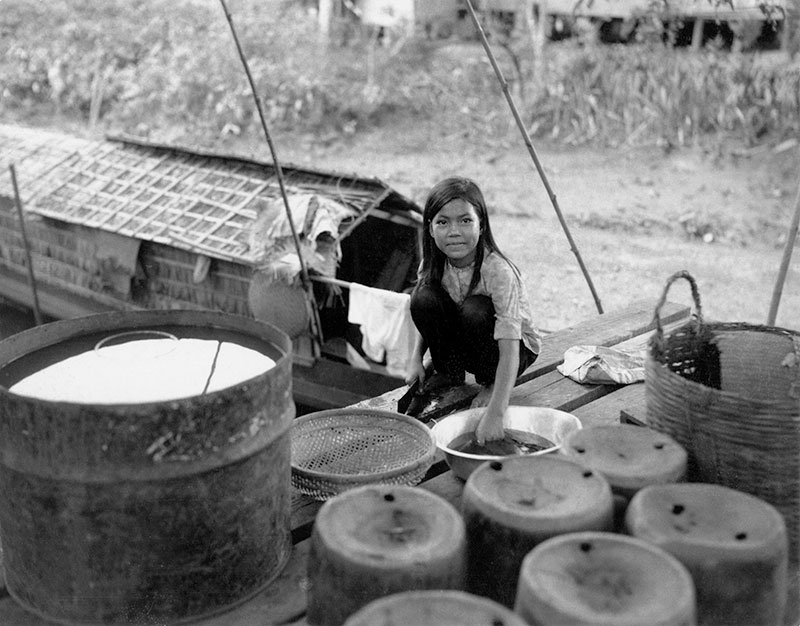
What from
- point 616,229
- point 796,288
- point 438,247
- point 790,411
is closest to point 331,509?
point 790,411

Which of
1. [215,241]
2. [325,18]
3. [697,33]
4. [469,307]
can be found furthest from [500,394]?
[325,18]

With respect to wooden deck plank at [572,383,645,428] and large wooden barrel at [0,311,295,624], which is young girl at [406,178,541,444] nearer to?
wooden deck plank at [572,383,645,428]

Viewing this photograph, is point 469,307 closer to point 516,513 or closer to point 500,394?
point 500,394

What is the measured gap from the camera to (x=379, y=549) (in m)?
1.55

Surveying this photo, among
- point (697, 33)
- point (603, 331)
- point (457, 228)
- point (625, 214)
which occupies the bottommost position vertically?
point (625, 214)

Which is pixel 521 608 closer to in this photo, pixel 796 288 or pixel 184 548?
pixel 184 548

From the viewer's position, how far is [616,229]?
27.9 feet

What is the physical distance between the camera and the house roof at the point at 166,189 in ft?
19.3

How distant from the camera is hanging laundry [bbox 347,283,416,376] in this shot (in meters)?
5.11

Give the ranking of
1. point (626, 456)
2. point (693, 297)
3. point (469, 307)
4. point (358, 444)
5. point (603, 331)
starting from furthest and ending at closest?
Result: point (603, 331)
point (469, 307)
point (358, 444)
point (693, 297)
point (626, 456)

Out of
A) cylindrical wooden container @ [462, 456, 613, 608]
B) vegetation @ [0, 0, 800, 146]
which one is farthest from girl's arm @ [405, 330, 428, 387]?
vegetation @ [0, 0, 800, 146]

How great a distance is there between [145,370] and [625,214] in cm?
738

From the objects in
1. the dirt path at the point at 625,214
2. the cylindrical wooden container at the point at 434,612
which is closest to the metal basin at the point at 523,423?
the cylindrical wooden container at the point at 434,612

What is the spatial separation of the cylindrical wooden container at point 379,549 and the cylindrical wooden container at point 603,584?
0.55 feet
